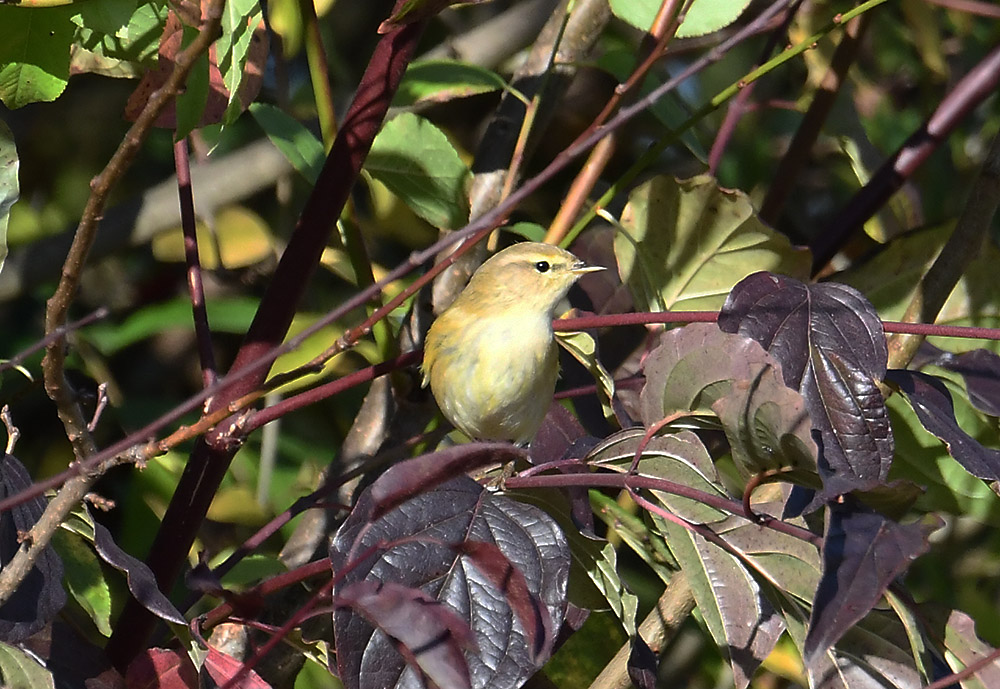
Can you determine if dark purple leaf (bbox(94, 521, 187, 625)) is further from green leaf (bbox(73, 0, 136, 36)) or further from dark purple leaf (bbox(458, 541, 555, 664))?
green leaf (bbox(73, 0, 136, 36))

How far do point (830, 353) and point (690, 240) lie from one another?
1.48 feet

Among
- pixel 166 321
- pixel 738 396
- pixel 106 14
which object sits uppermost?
pixel 106 14

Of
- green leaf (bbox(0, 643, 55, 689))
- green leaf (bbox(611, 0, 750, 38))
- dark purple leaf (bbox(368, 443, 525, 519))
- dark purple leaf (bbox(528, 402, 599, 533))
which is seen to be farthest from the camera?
green leaf (bbox(611, 0, 750, 38))

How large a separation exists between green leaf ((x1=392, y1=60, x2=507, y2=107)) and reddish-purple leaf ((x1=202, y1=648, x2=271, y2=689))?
83 cm

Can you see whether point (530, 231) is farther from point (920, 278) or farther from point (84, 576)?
point (84, 576)

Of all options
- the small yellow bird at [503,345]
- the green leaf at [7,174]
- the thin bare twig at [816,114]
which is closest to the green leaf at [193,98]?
the green leaf at [7,174]

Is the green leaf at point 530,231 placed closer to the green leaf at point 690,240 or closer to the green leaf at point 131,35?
the green leaf at point 690,240

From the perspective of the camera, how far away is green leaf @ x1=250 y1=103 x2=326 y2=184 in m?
1.40

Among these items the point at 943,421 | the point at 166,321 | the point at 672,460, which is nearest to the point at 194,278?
the point at 672,460

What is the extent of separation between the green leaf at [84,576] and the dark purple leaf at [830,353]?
0.69 meters

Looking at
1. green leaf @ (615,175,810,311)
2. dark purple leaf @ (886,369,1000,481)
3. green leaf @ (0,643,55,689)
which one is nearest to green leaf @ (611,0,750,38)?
green leaf @ (615,175,810,311)

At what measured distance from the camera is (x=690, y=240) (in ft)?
4.71

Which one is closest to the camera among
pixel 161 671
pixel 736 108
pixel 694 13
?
pixel 161 671

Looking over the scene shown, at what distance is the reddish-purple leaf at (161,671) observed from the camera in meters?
0.99
